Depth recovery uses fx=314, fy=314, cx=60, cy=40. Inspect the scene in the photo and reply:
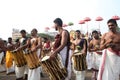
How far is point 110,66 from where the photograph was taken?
7113mm

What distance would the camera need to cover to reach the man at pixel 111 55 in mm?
7039

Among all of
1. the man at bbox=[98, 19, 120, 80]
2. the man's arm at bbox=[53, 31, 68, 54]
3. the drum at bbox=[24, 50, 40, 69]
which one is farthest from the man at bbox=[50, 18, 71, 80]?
the drum at bbox=[24, 50, 40, 69]

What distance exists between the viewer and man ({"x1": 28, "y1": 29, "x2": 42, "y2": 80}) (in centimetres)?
1001

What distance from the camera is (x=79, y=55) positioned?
9.40m

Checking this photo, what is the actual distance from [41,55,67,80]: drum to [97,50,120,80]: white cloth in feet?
3.39

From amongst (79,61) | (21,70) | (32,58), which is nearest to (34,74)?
(32,58)

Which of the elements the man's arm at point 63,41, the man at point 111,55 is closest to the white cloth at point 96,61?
the man at point 111,55

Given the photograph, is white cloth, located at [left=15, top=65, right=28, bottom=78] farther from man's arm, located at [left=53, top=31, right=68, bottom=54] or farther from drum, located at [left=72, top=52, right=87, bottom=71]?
man's arm, located at [left=53, top=31, right=68, bottom=54]

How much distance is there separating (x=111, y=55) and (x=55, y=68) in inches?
54.6

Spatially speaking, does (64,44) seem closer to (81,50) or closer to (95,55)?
(81,50)

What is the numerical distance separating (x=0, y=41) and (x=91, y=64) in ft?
12.7

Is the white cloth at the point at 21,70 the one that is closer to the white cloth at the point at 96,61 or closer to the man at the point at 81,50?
the man at the point at 81,50

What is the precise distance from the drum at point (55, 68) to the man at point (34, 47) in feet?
10.7

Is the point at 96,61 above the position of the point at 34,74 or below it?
above
